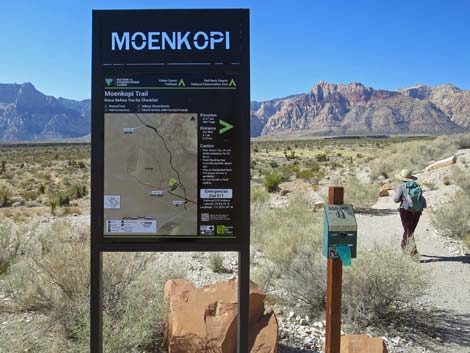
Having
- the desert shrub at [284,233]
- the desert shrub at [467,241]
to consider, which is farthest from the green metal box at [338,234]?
the desert shrub at [467,241]

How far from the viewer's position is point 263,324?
14.6 ft

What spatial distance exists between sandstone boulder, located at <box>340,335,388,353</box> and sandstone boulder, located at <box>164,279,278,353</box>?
0.67 meters

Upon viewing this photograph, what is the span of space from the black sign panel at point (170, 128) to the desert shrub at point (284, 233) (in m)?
4.05

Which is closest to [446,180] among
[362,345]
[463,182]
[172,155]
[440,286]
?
[463,182]

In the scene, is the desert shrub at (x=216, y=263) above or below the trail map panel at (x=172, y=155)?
below

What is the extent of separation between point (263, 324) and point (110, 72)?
276cm

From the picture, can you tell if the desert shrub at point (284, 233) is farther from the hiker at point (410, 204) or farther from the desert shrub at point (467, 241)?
the desert shrub at point (467, 241)

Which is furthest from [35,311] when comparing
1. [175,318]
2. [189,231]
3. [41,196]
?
[41,196]

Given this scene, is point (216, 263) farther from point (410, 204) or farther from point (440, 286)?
point (410, 204)

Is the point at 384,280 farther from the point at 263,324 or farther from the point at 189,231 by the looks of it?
the point at 189,231

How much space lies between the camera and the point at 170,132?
11.0 ft

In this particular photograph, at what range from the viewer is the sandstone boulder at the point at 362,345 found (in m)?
4.15

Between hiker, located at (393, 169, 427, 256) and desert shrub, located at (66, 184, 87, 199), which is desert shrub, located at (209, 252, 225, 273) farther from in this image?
desert shrub, located at (66, 184, 87, 199)

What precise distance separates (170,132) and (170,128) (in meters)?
0.03
